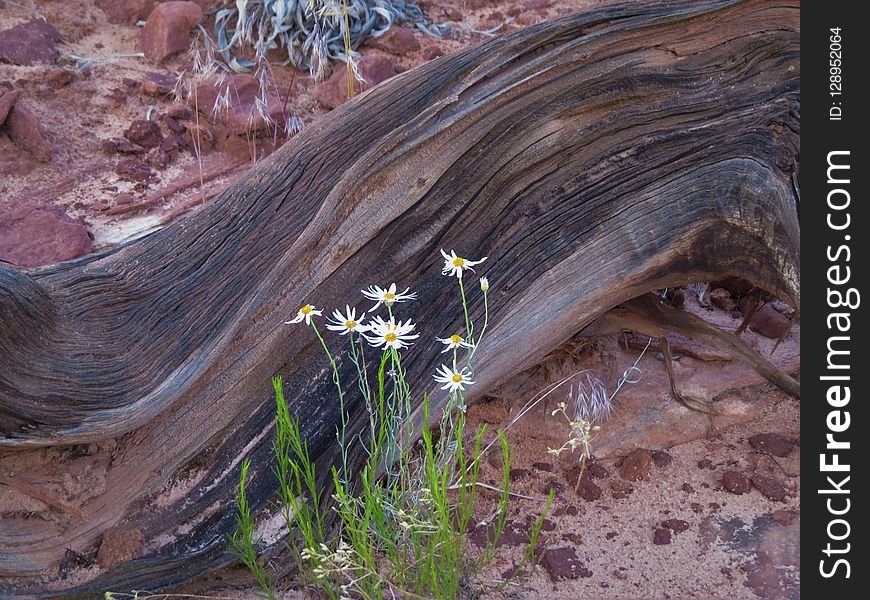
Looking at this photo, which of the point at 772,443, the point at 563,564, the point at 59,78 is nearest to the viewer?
the point at 563,564

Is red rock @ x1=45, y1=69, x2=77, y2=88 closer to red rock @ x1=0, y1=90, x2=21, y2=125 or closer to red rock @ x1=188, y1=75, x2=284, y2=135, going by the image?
red rock @ x1=0, y1=90, x2=21, y2=125

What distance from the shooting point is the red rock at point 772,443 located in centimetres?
337

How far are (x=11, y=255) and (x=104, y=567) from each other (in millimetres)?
1808

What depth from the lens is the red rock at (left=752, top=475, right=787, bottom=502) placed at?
A: 3152 mm

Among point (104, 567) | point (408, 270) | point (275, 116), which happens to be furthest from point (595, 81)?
point (275, 116)

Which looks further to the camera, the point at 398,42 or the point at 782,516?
the point at 398,42

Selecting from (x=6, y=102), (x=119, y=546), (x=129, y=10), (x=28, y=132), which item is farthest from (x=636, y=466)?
(x=129, y=10)

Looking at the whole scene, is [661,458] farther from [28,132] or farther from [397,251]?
[28,132]

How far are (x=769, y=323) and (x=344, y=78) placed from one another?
2709 millimetres

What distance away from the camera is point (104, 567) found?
2715 mm

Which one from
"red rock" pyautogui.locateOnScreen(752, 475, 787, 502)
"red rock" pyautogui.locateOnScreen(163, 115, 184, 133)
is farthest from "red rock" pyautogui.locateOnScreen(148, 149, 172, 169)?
"red rock" pyautogui.locateOnScreen(752, 475, 787, 502)

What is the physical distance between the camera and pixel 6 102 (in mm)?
4707

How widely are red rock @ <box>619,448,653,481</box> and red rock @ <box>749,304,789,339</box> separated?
1.01 m

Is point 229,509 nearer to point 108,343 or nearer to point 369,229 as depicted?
point 108,343
